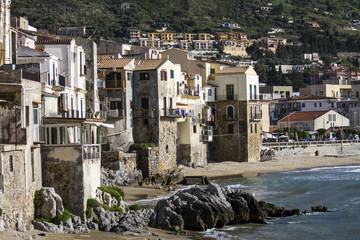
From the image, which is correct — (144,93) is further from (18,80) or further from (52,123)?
(18,80)

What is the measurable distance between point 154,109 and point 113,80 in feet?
13.7

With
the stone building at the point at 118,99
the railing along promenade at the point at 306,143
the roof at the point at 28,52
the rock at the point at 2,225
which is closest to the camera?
the rock at the point at 2,225

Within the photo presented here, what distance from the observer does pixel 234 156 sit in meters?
81.3

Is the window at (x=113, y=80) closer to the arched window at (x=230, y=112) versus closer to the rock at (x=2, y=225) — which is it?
the arched window at (x=230, y=112)

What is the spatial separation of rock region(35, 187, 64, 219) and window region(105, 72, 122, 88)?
29.5 meters

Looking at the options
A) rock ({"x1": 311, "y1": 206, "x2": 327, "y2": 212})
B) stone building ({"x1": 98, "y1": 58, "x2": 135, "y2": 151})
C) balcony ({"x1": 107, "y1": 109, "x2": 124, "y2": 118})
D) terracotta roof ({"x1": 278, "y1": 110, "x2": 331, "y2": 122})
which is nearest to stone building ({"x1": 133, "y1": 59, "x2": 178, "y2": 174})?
stone building ({"x1": 98, "y1": 58, "x2": 135, "y2": 151})

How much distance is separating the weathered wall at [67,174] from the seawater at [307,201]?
23.9 ft

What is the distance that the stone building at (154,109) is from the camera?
64312 mm

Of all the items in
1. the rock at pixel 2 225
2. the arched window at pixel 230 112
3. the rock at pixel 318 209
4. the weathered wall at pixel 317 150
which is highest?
the arched window at pixel 230 112

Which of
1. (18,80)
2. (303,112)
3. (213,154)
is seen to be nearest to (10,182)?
(18,80)

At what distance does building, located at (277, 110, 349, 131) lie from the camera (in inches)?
4624

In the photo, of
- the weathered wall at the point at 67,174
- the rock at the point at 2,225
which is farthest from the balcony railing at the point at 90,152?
the rock at the point at 2,225

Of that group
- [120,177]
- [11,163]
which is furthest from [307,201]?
[11,163]

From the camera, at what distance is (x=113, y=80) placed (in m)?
63.4
